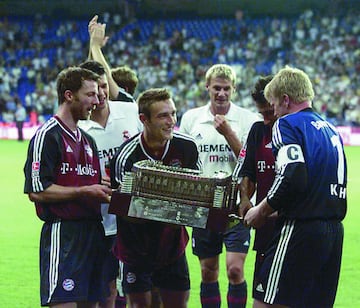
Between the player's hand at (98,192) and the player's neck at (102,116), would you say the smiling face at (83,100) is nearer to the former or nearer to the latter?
the player's hand at (98,192)

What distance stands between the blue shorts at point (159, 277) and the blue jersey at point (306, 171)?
3.13ft

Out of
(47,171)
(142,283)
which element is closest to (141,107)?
(47,171)

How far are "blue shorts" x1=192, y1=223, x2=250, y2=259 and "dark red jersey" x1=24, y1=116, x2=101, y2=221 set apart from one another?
5.45ft

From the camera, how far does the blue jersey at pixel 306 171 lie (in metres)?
4.98

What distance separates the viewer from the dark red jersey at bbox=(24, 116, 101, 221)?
211 inches

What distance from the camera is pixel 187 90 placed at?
36844mm

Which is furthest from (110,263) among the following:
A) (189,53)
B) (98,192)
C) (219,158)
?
(189,53)

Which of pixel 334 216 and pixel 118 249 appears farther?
pixel 118 249

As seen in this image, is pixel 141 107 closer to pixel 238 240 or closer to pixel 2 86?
pixel 238 240

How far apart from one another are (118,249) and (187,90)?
103 ft

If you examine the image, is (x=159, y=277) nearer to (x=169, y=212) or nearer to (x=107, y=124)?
(x=169, y=212)

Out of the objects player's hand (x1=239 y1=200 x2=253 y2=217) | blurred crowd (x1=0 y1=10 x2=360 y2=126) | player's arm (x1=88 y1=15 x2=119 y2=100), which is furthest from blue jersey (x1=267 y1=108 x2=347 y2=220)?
blurred crowd (x1=0 y1=10 x2=360 y2=126)

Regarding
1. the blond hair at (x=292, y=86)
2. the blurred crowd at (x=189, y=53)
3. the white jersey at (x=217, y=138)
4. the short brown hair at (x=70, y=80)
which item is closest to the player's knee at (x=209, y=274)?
the white jersey at (x=217, y=138)

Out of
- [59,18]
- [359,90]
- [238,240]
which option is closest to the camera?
[238,240]
